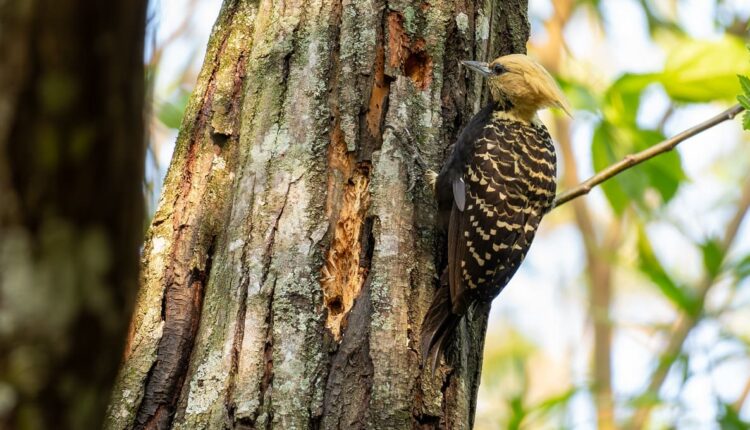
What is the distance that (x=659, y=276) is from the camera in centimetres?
687

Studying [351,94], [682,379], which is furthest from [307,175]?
[682,379]

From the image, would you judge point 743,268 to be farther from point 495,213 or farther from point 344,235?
point 344,235

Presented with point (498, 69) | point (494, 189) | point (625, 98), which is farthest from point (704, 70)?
point (494, 189)

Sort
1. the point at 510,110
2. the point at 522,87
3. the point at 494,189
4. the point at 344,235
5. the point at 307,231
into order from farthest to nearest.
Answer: the point at 510,110
the point at 522,87
the point at 494,189
the point at 344,235
the point at 307,231

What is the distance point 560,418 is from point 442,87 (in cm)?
495

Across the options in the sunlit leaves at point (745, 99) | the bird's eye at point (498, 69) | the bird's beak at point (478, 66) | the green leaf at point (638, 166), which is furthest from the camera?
the green leaf at point (638, 166)

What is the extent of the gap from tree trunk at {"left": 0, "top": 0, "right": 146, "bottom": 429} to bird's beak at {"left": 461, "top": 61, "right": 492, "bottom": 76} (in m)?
2.59

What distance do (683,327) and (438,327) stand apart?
193 inches

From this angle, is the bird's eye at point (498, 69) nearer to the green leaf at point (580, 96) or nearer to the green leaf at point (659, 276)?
the green leaf at point (580, 96)

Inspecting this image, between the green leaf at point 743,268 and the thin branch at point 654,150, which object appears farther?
the green leaf at point 743,268

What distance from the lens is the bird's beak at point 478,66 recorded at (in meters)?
3.89

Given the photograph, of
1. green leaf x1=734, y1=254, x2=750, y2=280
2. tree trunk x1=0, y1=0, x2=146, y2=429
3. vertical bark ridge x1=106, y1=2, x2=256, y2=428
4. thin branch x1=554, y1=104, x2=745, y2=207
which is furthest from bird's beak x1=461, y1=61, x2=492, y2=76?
green leaf x1=734, y1=254, x2=750, y2=280

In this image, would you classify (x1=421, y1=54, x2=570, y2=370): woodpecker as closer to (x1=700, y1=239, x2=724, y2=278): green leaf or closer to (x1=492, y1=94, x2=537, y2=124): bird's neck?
(x1=492, y1=94, x2=537, y2=124): bird's neck

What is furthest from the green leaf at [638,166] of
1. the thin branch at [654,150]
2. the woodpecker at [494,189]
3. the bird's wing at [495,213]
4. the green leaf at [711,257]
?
the green leaf at [711,257]
